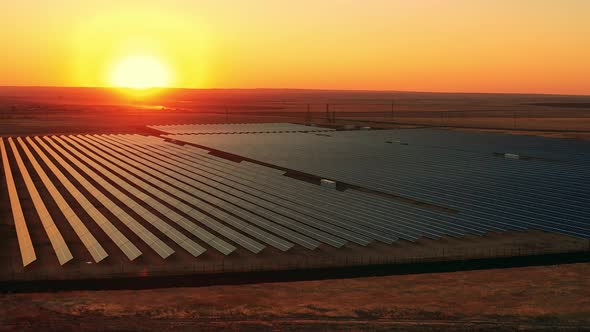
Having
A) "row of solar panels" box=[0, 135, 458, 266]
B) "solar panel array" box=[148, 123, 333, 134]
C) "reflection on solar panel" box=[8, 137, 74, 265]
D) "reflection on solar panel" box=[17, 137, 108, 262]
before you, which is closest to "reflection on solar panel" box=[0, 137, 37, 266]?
"row of solar panels" box=[0, 135, 458, 266]

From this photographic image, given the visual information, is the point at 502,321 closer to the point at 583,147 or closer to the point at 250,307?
the point at 250,307

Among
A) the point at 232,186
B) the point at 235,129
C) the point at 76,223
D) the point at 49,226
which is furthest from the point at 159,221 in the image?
the point at 235,129

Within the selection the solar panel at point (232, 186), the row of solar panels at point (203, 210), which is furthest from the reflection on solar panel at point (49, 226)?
the solar panel at point (232, 186)

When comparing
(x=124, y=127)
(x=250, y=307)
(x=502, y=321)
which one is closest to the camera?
(x=502, y=321)

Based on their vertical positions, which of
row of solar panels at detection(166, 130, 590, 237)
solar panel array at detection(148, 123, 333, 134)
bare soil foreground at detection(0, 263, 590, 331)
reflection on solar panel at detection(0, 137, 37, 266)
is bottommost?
bare soil foreground at detection(0, 263, 590, 331)

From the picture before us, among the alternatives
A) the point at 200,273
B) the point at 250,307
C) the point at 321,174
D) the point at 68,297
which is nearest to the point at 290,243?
the point at 200,273

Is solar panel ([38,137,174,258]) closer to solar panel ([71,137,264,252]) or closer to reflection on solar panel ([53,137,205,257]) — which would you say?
reflection on solar panel ([53,137,205,257])

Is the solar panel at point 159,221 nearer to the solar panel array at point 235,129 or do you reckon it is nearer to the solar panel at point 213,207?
the solar panel at point 213,207
